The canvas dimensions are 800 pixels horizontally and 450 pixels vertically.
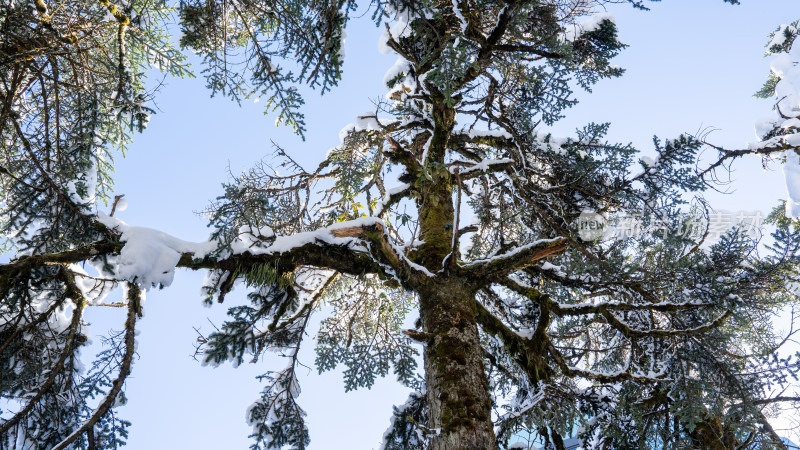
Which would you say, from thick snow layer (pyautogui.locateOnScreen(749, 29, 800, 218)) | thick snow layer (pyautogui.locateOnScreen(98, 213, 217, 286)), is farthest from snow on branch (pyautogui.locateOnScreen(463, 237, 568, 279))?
thick snow layer (pyautogui.locateOnScreen(749, 29, 800, 218))

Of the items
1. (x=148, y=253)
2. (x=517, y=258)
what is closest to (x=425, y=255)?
(x=517, y=258)

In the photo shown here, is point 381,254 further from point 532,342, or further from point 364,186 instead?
point 364,186

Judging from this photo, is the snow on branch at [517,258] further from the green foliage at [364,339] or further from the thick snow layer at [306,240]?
the green foliage at [364,339]

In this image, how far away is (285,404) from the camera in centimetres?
537

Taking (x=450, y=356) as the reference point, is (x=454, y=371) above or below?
below

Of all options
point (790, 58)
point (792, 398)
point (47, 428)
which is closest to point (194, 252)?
point (47, 428)

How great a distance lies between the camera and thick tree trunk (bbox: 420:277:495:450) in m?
3.10

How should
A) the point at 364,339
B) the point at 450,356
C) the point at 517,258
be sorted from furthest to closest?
1. the point at 364,339
2. the point at 517,258
3. the point at 450,356

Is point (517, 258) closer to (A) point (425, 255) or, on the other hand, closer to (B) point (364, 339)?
(A) point (425, 255)

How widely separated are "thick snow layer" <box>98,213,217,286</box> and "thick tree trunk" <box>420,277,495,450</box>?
1.98 metres

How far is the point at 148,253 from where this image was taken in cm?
341

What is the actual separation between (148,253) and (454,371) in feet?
8.19

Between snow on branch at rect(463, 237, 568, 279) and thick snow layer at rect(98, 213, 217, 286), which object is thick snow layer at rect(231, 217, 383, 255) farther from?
snow on branch at rect(463, 237, 568, 279)

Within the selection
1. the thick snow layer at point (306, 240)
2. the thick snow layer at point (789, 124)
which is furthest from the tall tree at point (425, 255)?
the thick snow layer at point (789, 124)
